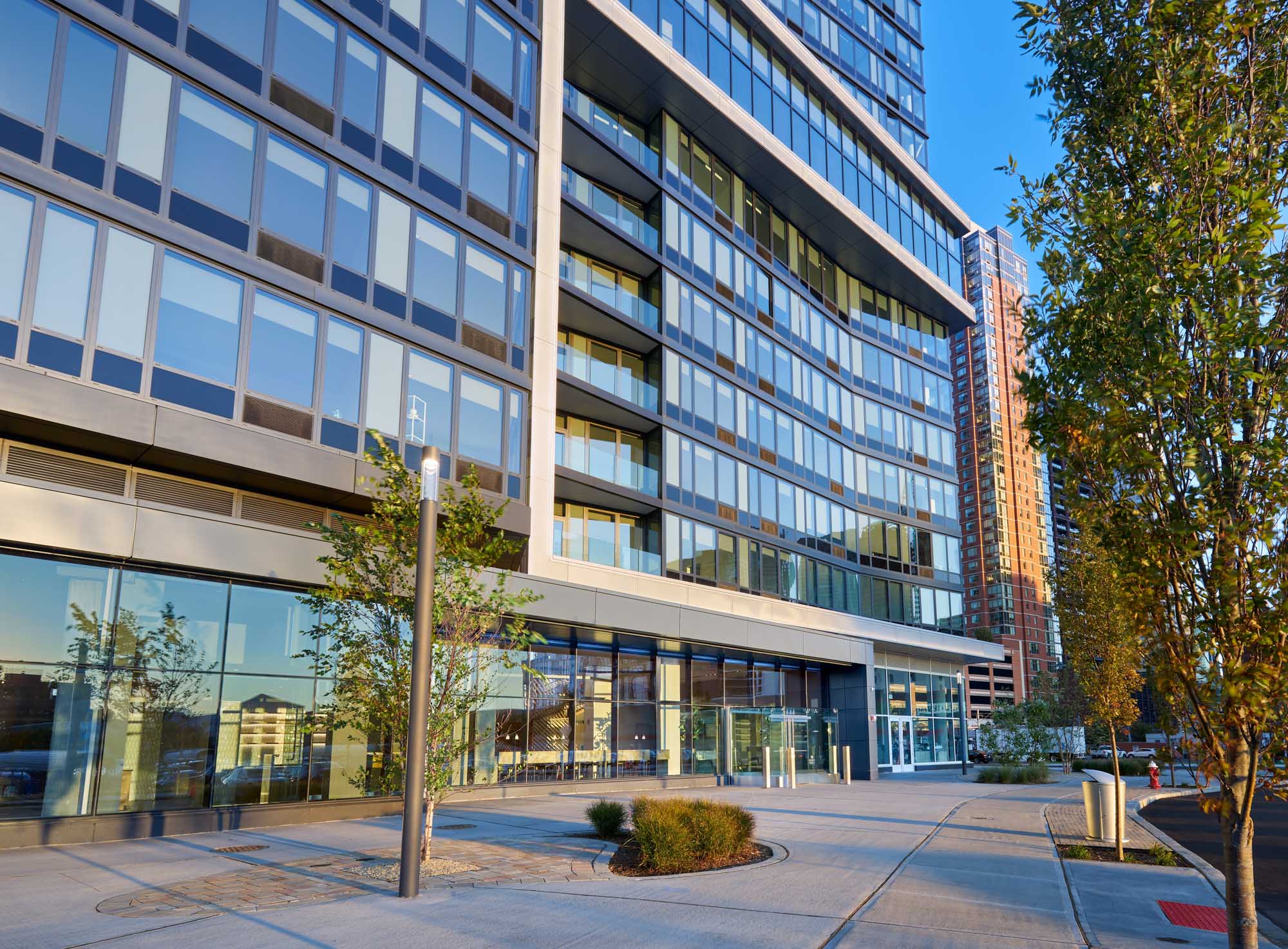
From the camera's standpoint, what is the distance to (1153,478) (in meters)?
6.97

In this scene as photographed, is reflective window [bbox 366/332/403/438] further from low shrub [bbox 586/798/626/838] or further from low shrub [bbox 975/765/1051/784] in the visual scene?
low shrub [bbox 975/765/1051/784]

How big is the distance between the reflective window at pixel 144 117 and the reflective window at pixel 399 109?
4.87 meters

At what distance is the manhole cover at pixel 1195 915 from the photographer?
30.8ft

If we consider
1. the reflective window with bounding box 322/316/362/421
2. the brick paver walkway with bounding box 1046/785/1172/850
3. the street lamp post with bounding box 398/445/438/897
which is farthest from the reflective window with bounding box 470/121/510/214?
the brick paver walkway with bounding box 1046/785/1172/850

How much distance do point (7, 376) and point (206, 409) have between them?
3.19 metres

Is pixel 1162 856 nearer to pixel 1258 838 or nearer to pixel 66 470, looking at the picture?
pixel 1258 838

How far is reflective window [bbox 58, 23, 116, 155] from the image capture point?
610 inches

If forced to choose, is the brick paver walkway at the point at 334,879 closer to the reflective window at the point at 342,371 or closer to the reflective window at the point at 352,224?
the reflective window at the point at 342,371

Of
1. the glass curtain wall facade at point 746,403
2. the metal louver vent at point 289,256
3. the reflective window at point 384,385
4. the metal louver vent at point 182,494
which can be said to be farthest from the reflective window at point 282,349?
the glass curtain wall facade at point 746,403

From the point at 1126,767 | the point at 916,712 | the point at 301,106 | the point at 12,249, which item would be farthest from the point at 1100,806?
the point at 916,712

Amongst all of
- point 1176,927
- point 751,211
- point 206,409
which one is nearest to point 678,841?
point 1176,927

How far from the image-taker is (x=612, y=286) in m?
29.9

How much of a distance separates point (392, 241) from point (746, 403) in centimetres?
1776

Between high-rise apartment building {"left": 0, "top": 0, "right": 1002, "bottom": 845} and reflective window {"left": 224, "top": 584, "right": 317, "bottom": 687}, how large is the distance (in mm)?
67
